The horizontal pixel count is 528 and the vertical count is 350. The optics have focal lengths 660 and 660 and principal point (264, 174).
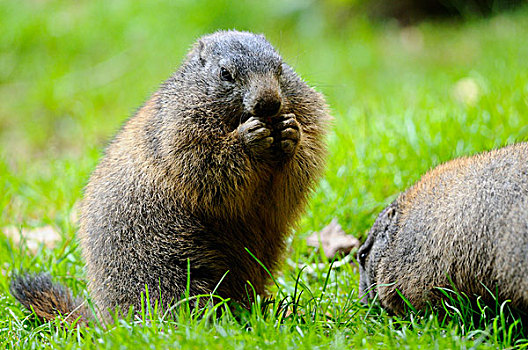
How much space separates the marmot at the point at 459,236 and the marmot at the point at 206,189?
2.21ft

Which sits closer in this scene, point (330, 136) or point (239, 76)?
point (239, 76)

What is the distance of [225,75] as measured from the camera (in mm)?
4062

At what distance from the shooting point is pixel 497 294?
11.1ft

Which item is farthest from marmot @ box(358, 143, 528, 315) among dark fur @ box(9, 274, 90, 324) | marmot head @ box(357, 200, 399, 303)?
dark fur @ box(9, 274, 90, 324)

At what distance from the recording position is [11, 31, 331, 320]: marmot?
3926 mm

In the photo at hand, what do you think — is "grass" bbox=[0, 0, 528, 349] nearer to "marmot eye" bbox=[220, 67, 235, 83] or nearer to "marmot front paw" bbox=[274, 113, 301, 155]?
"marmot front paw" bbox=[274, 113, 301, 155]

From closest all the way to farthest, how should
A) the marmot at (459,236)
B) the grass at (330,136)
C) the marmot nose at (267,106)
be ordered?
1. the marmot at (459,236)
2. the grass at (330,136)
3. the marmot nose at (267,106)

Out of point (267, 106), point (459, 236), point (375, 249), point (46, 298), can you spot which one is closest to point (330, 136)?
point (375, 249)

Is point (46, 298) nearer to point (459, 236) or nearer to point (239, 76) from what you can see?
point (239, 76)

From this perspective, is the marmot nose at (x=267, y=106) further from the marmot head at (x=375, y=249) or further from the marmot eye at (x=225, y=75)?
the marmot head at (x=375, y=249)

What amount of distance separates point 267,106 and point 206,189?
2.02ft

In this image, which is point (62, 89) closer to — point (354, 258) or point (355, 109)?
point (355, 109)

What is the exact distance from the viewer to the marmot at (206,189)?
3.93 metres

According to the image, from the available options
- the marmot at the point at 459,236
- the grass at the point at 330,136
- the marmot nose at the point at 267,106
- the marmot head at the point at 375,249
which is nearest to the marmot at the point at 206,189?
the marmot nose at the point at 267,106
